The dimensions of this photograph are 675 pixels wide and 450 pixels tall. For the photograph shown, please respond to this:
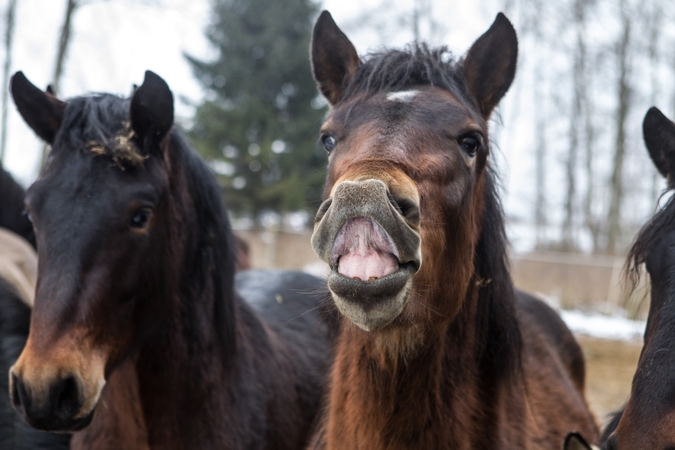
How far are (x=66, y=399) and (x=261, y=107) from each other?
56.1 ft

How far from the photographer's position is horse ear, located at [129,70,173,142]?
106 inches

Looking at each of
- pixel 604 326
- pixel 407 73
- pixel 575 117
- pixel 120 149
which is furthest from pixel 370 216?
pixel 575 117

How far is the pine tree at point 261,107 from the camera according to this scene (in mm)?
18531

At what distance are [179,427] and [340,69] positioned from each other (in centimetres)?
202

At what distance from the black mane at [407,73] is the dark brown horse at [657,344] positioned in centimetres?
89

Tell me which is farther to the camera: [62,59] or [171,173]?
[62,59]

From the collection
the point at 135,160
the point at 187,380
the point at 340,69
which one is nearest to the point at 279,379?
the point at 187,380

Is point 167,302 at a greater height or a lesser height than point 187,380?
greater

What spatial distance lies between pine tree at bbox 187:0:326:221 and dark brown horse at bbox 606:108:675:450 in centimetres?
1592

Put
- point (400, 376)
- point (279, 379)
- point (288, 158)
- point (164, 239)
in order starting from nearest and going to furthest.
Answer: point (400, 376) → point (164, 239) → point (279, 379) → point (288, 158)

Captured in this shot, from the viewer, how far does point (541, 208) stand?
2538 cm

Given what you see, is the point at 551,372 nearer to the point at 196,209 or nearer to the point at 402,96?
the point at 402,96

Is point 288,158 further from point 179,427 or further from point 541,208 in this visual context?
point 179,427

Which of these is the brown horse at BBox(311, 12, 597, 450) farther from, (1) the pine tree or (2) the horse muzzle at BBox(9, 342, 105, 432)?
(1) the pine tree
